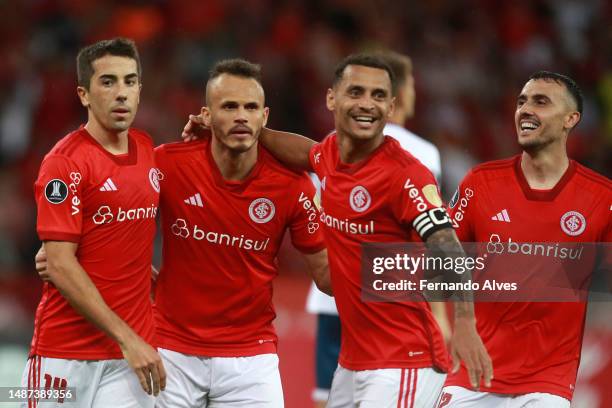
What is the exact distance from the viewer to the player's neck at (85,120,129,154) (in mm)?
5875

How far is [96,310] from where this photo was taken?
18.1 feet

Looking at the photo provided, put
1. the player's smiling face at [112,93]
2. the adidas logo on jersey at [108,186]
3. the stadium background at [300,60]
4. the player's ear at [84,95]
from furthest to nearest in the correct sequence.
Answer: the stadium background at [300,60], the player's ear at [84,95], the player's smiling face at [112,93], the adidas logo on jersey at [108,186]

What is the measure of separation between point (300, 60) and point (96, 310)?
841cm

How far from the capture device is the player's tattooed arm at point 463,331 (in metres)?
5.76

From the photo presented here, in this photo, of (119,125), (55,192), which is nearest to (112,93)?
(119,125)

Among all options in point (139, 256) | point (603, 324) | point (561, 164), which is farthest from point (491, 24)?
point (139, 256)

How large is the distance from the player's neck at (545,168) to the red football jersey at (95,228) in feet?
6.72

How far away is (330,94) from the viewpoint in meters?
6.45

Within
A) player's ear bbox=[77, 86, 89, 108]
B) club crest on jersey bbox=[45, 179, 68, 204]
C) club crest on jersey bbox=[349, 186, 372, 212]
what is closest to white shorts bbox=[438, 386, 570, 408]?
club crest on jersey bbox=[349, 186, 372, 212]

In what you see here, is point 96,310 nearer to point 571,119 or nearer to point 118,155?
point 118,155

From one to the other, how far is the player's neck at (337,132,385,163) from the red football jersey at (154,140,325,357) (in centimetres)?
36

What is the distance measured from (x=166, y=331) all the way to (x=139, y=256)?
0.56 meters

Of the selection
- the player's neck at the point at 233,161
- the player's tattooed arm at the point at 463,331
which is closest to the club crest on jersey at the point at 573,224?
the player's tattooed arm at the point at 463,331

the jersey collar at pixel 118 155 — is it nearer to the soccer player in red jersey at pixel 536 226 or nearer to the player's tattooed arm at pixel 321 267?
the player's tattooed arm at pixel 321 267
